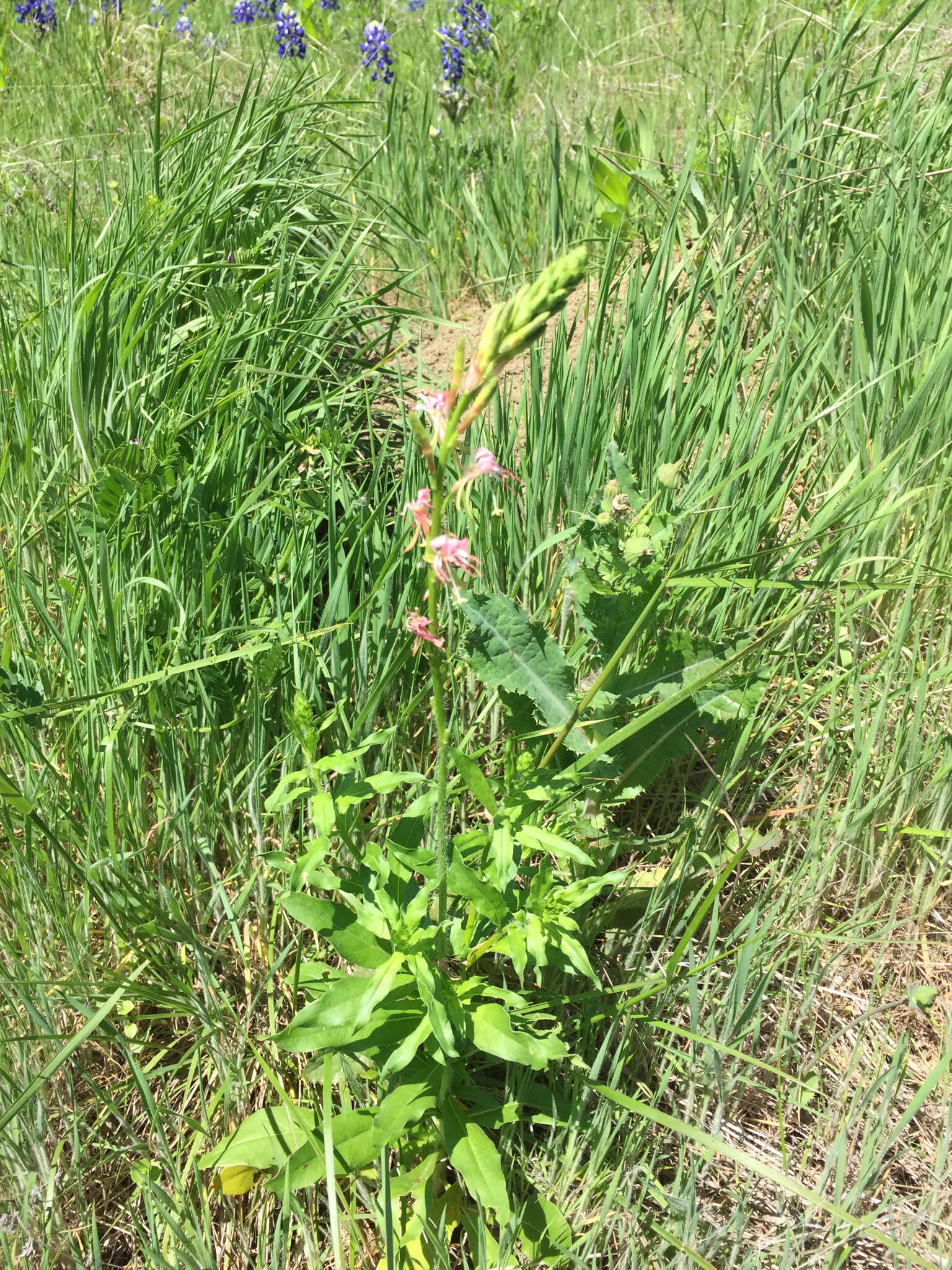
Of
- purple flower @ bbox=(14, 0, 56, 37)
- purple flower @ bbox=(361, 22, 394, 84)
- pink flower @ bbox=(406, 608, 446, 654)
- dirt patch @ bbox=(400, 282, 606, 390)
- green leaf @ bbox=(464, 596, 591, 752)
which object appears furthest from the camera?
purple flower @ bbox=(14, 0, 56, 37)

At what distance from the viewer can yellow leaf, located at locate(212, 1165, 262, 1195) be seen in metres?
1.29

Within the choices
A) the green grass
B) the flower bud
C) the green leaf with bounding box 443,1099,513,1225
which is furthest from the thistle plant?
the green leaf with bounding box 443,1099,513,1225

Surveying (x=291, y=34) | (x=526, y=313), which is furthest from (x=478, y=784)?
(x=291, y=34)

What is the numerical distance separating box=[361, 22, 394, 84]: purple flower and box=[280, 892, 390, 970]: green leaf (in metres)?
Answer: 3.56

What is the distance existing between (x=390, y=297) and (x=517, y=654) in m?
1.94

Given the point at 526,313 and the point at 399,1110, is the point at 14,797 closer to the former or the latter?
the point at 399,1110

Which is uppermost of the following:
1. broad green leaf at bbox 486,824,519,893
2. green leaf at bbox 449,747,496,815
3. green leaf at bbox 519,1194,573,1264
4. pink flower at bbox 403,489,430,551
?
pink flower at bbox 403,489,430,551

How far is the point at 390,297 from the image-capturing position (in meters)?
3.00

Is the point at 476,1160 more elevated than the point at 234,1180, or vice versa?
the point at 476,1160

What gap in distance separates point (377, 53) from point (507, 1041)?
3938 millimetres

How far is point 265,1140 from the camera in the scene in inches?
51.2

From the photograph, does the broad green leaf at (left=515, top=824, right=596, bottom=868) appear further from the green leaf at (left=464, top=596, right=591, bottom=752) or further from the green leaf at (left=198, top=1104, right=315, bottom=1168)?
the green leaf at (left=198, top=1104, right=315, bottom=1168)

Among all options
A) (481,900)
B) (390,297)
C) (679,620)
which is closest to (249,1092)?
(481,900)

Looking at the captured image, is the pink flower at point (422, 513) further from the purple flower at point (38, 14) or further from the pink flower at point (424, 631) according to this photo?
the purple flower at point (38, 14)
